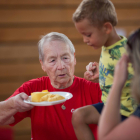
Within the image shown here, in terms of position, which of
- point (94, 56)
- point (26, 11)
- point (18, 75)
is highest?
point (26, 11)

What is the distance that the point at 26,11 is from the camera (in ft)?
11.8

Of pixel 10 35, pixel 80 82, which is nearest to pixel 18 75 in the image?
pixel 10 35

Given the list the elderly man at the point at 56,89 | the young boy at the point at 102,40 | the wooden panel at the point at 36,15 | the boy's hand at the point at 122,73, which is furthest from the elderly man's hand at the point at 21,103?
the wooden panel at the point at 36,15

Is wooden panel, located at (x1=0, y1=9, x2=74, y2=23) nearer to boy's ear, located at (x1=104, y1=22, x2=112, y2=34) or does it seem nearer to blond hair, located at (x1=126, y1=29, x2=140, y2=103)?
boy's ear, located at (x1=104, y1=22, x2=112, y2=34)

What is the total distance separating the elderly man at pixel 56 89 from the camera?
5.02 ft

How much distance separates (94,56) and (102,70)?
2522 millimetres

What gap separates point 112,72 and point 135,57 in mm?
402

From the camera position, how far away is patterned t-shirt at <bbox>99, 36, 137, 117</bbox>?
117 centimetres

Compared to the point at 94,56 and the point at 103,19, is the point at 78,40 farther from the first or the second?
the point at 103,19

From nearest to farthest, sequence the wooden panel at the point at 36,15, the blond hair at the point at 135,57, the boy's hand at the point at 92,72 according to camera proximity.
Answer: the blond hair at the point at 135,57
the boy's hand at the point at 92,72
the wooden panel at the point at 36,15

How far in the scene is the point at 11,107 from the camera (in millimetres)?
1436

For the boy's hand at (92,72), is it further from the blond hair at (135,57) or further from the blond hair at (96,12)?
the blond hair at (135,57)

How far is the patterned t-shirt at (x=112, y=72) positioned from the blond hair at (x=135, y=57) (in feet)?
0.99

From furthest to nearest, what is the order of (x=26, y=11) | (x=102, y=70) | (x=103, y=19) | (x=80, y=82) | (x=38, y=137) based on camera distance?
(x=26, y=11), (x=80, y=82), (x=38, y=137), (x=102, y=70), (x=103, y=19)
